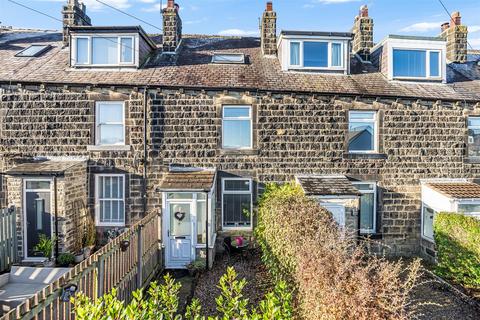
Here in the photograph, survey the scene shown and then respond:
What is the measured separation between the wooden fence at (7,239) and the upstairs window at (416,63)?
14.5 metres

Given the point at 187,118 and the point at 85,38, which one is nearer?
the point at 187,118

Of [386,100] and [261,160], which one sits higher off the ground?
[386,100]

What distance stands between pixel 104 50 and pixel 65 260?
25.2 feet

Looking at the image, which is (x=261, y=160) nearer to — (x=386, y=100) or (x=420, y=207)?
(x=386, y=100)

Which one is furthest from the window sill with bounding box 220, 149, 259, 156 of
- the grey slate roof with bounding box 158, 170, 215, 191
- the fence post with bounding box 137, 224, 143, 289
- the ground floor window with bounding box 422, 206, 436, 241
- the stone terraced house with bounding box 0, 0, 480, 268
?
the ground floor window with bounding box 422, 206, 436, 241

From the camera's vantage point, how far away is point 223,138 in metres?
11.8

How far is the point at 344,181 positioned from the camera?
37.1ft

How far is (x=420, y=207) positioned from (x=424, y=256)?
1725 millimetres

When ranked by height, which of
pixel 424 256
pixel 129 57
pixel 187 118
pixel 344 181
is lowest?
pixel 424 256

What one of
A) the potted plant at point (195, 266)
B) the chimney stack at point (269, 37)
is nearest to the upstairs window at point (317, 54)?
the chimney stack at point (269, 37)

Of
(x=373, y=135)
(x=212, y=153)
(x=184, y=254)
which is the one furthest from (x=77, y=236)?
(x=373, y=135)

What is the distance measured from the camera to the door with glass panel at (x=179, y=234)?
33.5 ft

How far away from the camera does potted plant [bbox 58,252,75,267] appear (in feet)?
32.3

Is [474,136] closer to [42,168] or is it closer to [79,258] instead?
[79,258]
